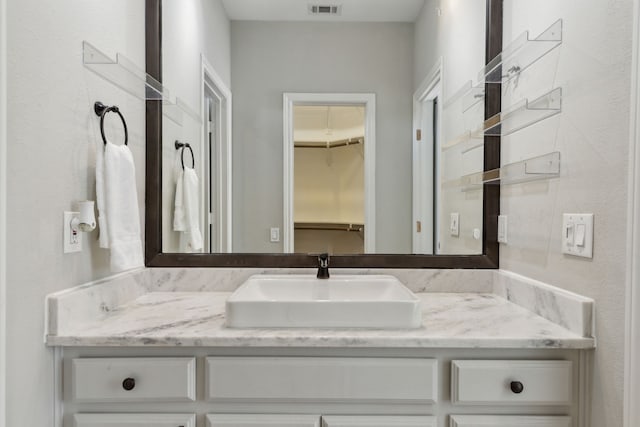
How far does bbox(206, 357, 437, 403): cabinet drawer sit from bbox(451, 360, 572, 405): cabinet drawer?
3.0 inches

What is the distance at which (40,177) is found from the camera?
41.8 inches

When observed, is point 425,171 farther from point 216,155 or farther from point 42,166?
point 42,166

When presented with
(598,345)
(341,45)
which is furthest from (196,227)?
(598,345)

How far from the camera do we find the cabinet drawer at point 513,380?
3.61 ft

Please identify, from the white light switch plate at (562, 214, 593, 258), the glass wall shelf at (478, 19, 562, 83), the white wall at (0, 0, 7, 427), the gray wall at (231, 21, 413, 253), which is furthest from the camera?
the gray wall at (231, 21, 413, 253)

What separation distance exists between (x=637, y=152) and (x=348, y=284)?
36.8 inches

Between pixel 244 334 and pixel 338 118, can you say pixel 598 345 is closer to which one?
pixel 244 334

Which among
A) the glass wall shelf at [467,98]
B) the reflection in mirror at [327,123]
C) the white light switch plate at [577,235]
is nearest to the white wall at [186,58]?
the reflection in mirror at [327,123]

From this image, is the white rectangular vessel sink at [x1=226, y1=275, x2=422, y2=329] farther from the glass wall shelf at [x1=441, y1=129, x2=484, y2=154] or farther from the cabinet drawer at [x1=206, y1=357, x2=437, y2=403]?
the glass wall shelf at [x1=441, y1=129, x2=484, y2=154]

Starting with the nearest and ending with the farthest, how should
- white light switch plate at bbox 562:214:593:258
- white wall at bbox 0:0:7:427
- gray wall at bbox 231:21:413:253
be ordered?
white wall at bbox 0:0:7:427
white light switch plate at bbox 562:214:593:258
gray wall at bbox 231:21:413:253

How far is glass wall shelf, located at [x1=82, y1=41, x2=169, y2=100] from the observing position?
121 cm

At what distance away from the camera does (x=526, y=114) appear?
1313 mm

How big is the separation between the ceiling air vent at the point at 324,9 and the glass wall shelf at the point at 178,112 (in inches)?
23.9

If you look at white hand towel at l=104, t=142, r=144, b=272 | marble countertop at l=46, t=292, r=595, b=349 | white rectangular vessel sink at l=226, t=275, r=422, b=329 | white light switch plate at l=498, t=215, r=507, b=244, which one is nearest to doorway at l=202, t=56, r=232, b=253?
white hand towel at l=104, t=142, r=144, b=272
